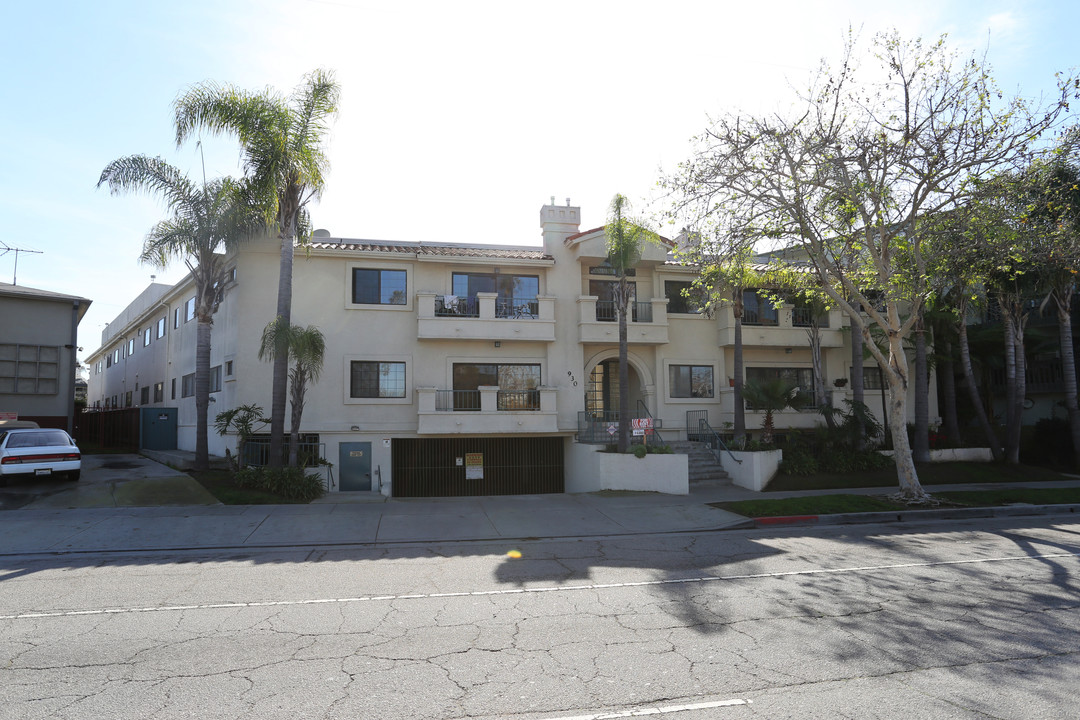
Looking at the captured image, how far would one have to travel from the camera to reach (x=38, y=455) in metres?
15.7

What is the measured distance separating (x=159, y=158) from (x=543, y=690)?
18.5m

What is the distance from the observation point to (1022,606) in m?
7.38

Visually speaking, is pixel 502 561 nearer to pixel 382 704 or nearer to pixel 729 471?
pixel 382 704

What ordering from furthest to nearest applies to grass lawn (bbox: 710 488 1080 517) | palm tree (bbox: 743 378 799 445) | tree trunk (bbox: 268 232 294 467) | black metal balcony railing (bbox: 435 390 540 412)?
black metal balcony railing (bbox: 435 390 540 412) < palm tree (bbox: 743 378 799 445) < tree trunk (bbox: 268 232 294 467) < grass lawn (bbox: 710 488 1080 517)

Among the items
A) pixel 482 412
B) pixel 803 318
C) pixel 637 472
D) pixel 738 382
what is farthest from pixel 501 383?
pixel 803 318

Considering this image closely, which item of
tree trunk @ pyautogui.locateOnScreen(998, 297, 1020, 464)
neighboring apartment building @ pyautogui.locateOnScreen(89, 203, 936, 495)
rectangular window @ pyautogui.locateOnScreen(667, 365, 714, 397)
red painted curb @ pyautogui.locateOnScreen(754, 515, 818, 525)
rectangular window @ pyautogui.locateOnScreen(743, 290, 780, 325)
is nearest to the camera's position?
red painted curb @ pyautogui.locateOnScreen(754, 515, 818, 525)

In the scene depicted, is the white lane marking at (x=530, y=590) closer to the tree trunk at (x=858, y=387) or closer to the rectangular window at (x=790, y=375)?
the tree trunk at (x=858, y=387)

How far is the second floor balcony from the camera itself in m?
20.8

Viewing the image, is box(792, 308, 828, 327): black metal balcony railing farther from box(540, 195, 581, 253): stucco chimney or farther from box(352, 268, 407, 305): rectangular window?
box(352, 268, 407, 305): rectangular window

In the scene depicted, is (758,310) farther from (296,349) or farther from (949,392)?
(296,349)

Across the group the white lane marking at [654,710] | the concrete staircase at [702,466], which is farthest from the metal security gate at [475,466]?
the white lane marking at [654,710]

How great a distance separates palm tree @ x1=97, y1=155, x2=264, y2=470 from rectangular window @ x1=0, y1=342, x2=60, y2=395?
30.6 feet

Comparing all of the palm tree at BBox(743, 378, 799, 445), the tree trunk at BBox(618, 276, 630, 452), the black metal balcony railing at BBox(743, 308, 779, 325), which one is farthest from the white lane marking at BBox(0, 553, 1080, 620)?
the black metal balcony railing at BBox(743, 308, 779, 325)

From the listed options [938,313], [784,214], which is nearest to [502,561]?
[784,214]
